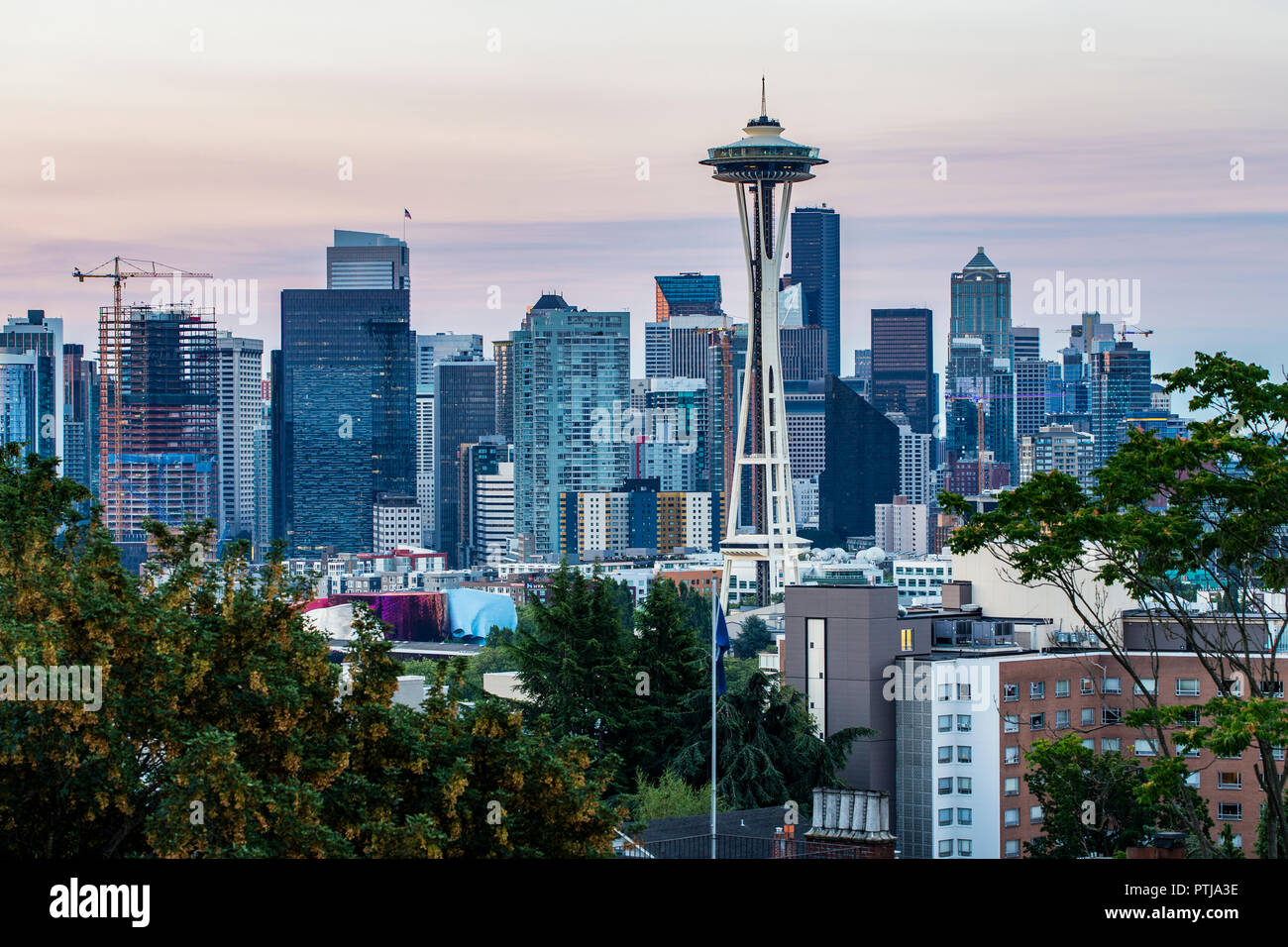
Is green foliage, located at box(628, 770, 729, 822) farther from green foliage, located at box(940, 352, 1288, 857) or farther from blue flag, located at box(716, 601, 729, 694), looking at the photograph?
green foliage, located at box(940, 352, 1288, 857)

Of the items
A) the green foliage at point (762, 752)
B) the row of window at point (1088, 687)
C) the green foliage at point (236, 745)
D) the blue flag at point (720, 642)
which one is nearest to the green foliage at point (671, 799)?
the green foliage at point (762, 752)

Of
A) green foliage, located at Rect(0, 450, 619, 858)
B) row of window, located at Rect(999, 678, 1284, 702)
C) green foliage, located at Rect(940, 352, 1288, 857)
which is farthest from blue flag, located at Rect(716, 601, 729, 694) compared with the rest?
row of window, located at Rect(999, 678, 1284, 702)

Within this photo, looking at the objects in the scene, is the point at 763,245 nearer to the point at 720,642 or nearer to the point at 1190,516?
the point at 720,642

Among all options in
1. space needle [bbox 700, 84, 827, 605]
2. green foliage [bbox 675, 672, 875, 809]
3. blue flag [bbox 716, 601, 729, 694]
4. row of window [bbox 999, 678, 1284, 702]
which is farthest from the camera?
space needle [bbox 700, 84, 827, 605]

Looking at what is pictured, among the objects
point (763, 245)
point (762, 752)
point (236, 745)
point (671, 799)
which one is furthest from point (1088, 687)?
point (763, 245)

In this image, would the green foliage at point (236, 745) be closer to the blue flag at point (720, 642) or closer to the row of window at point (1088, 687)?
the blue flag at point (720, 642)

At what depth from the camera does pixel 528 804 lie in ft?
67.4

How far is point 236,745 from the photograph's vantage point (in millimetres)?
18391

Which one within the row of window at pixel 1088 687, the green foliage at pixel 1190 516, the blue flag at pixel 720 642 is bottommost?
the row of window at pixel 1088 687

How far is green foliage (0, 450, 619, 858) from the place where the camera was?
56.7 feet

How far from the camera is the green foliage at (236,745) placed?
56.7 ft
